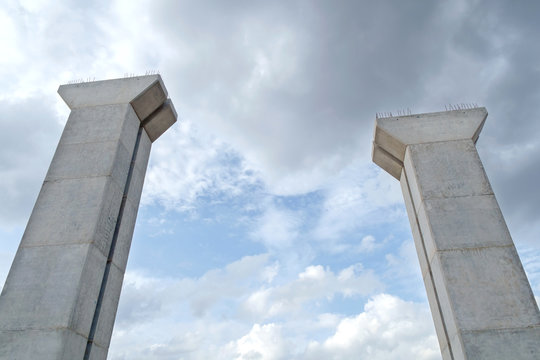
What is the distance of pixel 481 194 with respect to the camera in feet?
48.0

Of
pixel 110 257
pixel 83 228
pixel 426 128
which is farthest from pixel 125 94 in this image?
pixel 426 128

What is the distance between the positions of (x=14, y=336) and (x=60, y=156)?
6434 mm

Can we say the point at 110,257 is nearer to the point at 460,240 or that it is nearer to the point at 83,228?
the point at 83,228

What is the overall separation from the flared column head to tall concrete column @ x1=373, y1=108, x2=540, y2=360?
30.6 ft

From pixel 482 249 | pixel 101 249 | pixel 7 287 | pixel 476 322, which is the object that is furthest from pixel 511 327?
pixel 7 287

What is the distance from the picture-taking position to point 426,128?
16594mm

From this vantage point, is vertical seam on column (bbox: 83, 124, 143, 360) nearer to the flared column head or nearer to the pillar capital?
the flared column head

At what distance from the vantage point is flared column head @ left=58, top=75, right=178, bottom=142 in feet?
54.3

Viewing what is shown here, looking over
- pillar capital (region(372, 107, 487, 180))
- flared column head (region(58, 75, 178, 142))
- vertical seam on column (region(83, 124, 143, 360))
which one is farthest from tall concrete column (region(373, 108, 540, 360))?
vertical seam on column (region(83, 124, 143, 360))

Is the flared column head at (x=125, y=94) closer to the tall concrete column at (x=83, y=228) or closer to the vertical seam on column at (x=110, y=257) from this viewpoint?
the tall concrete column at (x=83, y=228)

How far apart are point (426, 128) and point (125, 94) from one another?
1212cm

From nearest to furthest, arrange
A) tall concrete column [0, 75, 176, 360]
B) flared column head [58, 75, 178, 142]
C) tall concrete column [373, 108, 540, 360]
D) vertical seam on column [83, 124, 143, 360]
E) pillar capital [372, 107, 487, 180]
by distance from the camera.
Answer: tall concrete column [0, 75, 176, 360]
tall concrete column [373, 108, 540, 360]
vertical seam on column [83, 124, 143, 360]
pillar capital [372, 107, 487, 180]
flared column head [58, 75, 178, 142]

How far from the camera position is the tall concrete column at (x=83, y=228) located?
1148cm

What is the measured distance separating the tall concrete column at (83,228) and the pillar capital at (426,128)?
30.9ft
